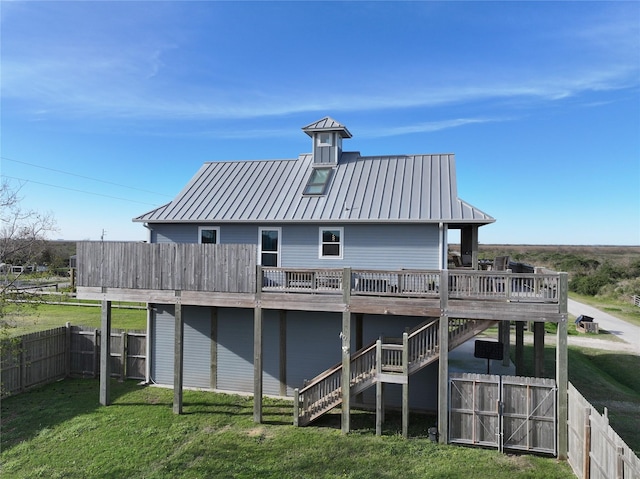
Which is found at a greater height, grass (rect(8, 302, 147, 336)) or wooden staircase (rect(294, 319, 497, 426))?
wooden staircase (rect(294, 319, 497, 426))

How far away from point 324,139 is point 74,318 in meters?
24.1

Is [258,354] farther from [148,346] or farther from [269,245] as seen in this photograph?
[148,346]

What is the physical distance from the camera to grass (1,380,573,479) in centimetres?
978

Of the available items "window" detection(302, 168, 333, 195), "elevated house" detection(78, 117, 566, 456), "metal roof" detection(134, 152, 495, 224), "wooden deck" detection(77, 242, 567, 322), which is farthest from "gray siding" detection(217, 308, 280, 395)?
"window" detection(302, 168, 333, 195)

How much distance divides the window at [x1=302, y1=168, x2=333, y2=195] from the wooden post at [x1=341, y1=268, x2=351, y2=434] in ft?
16.0

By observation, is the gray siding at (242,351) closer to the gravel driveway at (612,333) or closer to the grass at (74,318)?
the grass at (74,318)

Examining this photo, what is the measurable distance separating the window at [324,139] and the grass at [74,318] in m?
17.9

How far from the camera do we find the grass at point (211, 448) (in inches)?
→ 385

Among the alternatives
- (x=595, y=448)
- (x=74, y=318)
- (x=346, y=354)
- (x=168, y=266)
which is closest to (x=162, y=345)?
(x=168, y=266)

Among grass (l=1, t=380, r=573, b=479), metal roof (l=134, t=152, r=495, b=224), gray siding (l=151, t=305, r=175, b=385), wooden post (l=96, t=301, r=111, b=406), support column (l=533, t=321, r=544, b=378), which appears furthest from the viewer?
gray siding (l=151, t=305, r=175, b=385)

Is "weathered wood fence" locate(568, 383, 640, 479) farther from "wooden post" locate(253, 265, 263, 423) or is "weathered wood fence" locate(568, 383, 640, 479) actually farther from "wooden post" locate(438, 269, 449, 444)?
"wooden post" locate(253, 265, 263, 423)

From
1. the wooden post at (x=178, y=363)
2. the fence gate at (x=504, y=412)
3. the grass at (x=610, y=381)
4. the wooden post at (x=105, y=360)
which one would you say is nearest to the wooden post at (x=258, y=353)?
the wooden post at (x=178, y=363)

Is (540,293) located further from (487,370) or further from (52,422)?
(52,422)

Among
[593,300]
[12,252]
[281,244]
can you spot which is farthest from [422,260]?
[593,300]
